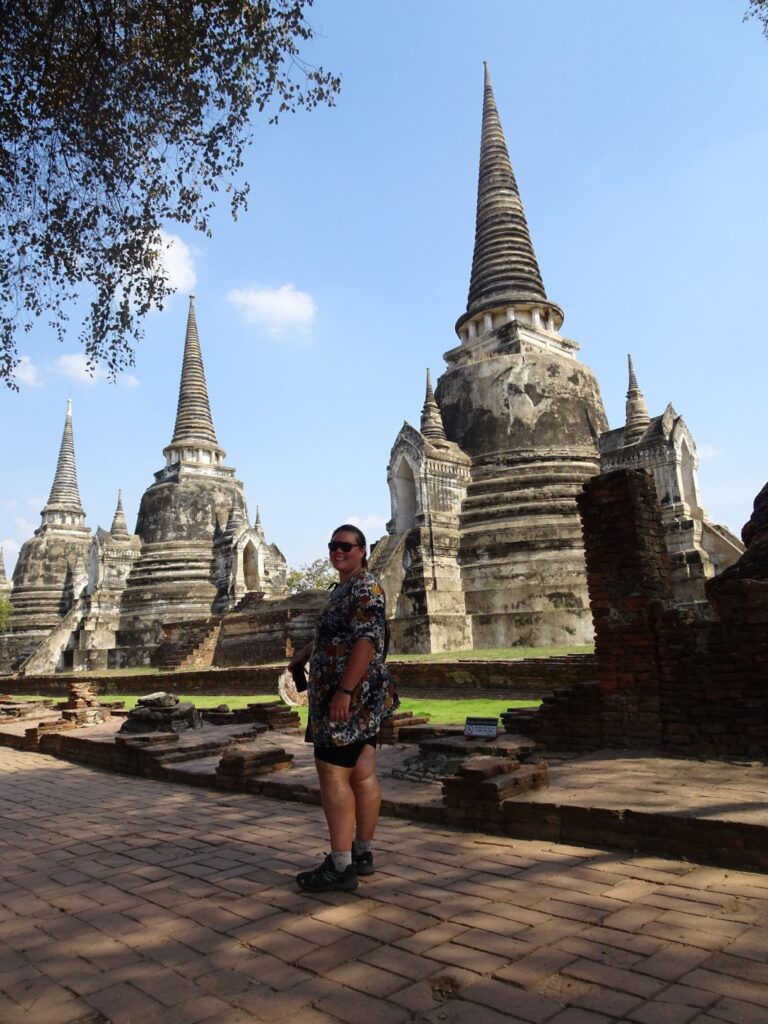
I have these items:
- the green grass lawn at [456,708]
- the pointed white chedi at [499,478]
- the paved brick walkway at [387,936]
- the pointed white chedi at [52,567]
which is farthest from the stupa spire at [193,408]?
the paved brick walkway at [387,936]

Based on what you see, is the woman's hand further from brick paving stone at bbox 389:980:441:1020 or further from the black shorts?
brick paving stone at bbox 389:980:441:1020

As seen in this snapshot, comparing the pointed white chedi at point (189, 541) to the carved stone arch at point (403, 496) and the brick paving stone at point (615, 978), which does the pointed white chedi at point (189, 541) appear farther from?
the brick paving stone at point (615, 978)

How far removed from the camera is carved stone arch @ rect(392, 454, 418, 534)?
20328 millimetres

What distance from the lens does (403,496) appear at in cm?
2045

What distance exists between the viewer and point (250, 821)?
5098 millimetres

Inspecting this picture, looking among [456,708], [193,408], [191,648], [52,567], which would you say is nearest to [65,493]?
[52,567]

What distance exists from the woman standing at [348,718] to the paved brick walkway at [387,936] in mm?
163

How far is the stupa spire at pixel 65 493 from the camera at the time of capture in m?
39.9

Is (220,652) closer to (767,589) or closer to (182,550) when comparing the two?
(182,550)

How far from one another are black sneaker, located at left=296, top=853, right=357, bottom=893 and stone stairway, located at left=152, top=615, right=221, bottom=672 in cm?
1933

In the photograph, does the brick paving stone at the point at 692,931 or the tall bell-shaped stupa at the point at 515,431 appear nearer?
the brick paving stone at the point at 692,931

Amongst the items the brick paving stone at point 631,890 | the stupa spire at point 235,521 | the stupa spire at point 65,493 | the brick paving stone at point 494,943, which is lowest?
the brick paving stone at point 494,943

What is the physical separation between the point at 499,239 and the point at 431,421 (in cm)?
717

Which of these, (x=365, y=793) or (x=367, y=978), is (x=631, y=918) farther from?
(x=365, y=793)
